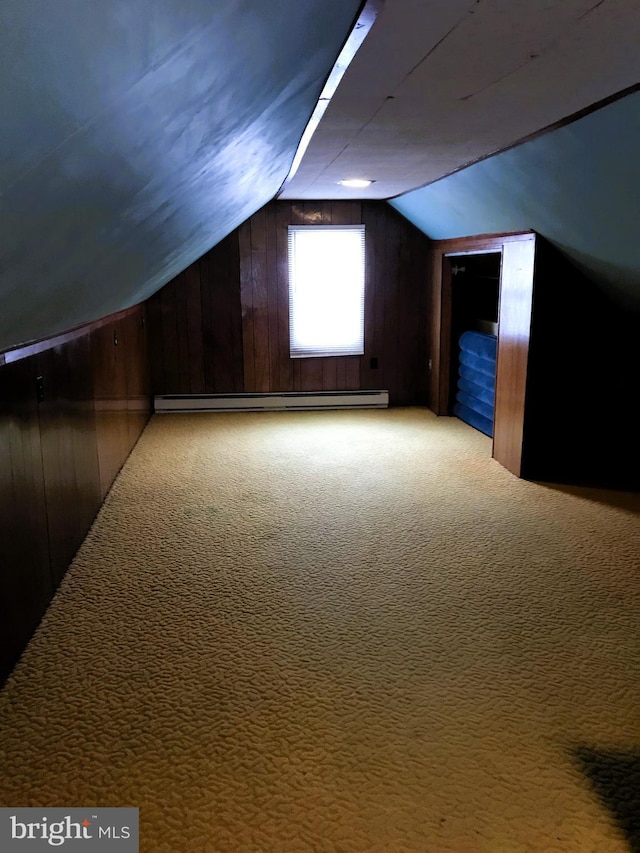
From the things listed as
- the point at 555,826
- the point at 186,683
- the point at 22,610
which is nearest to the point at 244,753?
the point at 186,683

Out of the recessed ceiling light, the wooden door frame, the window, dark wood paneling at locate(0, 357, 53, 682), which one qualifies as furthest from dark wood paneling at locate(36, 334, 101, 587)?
the window

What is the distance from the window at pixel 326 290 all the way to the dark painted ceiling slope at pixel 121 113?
11.5 ft

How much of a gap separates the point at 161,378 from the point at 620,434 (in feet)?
11.9

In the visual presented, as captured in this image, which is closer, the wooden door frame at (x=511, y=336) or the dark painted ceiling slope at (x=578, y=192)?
the dark painted ceiling slope at (x=578, y=192)

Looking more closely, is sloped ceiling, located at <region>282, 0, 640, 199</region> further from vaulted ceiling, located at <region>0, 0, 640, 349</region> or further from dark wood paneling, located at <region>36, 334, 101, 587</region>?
dark wood paneling, located at <region>36, 334, 101, 587</region>

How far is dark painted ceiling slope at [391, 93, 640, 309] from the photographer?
2.54 meters

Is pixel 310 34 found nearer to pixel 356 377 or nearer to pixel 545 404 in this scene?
pixel 545 404

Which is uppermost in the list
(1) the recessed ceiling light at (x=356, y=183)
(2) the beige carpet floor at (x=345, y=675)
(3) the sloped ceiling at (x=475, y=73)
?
(1) the recessed ceiling light at (x=356, y=183)

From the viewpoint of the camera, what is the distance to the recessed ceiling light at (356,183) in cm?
447

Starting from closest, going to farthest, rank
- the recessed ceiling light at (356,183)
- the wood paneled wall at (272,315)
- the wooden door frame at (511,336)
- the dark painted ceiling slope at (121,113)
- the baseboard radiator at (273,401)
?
the dark painted ceiling slope at (121,113) < the wooden door frame at (511,336) < the recessed ceiling light at (356,183) < the wood paneled wall at (272,315) < the baseboard radiator at (273,401)
